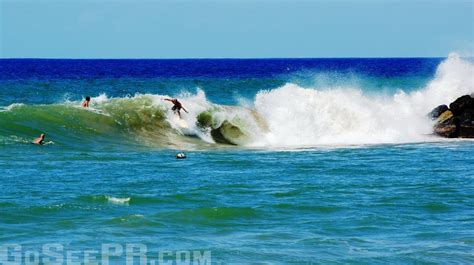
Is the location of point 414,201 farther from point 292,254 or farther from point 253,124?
point 253,124

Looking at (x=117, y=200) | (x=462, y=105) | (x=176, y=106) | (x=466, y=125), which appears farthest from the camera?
(x=176, y=106)

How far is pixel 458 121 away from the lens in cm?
2816

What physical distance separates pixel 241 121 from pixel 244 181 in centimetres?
1261

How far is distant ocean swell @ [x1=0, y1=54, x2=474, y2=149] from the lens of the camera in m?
27.8

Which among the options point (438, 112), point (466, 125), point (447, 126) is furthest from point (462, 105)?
point (438, 112)

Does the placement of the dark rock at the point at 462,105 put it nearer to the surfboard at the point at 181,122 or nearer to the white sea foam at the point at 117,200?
the surfboard at the point at 181,122

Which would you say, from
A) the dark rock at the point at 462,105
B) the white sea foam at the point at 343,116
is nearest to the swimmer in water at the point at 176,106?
the white sea foam at the point at 343,116

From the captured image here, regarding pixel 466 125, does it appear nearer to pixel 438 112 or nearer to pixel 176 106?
pixel 438 112

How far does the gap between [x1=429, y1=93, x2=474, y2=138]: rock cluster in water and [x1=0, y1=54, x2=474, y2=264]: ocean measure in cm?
53

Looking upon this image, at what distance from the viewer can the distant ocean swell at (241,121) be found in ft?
91.4

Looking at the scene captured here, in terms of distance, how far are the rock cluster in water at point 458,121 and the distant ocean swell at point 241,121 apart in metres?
0.49

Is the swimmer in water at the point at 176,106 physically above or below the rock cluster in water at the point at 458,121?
above

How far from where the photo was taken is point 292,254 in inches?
482

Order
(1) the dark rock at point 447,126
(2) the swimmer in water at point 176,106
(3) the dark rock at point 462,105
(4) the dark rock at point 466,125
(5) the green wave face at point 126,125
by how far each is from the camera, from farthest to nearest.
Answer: (2) the swimmer in water at point 176,106
(3) the dark rock at point 462,105
(1) the dark rock at point 447,126
(4) the dark rock at point 466,125
(5) the green wave face at point 126,125
